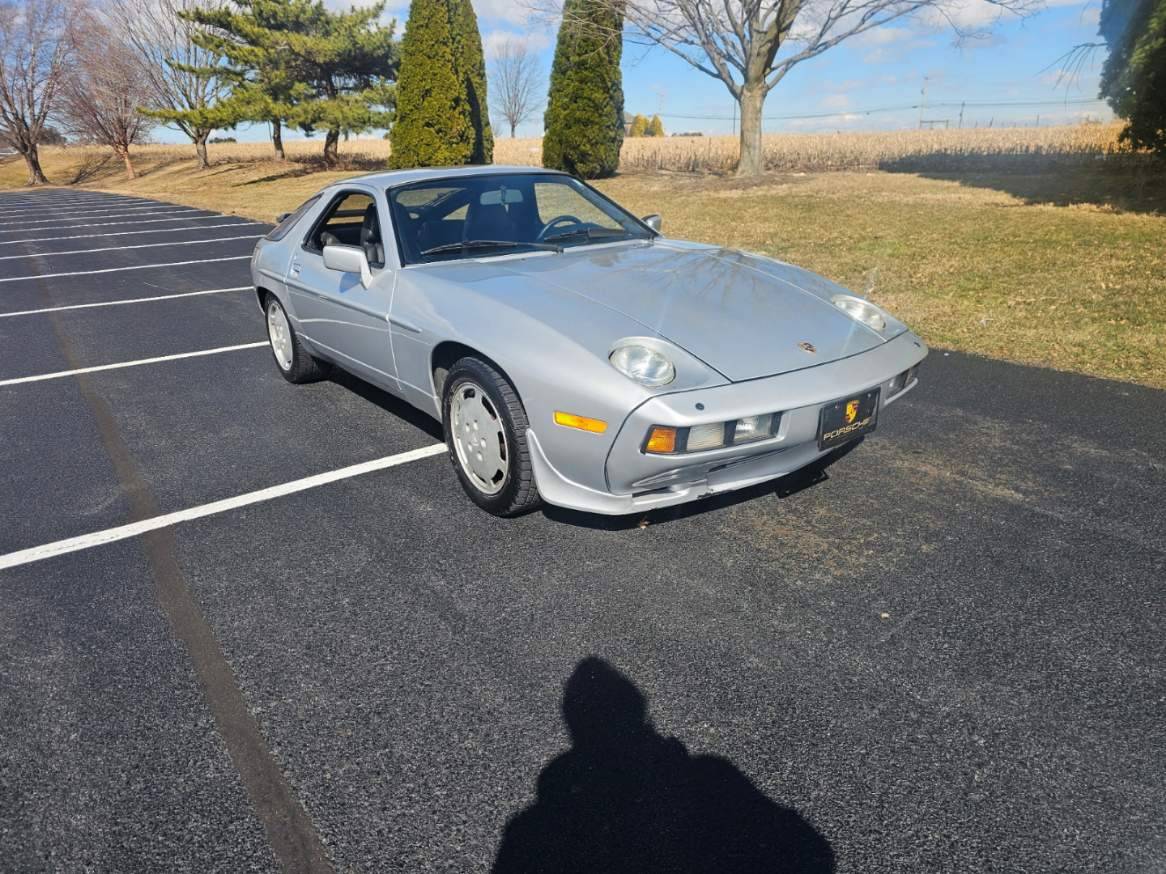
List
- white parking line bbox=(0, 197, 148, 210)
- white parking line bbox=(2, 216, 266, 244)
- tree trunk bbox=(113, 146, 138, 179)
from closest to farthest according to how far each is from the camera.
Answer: white parking line bbox=(2, 216, 266, 244) < white parking line bbox=(0, 197, 148, 210) < tree trunk bbox=(113, 146, 138, 179)

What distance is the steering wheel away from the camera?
4121mm

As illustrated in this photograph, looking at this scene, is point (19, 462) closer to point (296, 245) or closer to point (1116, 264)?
point (296, 245)

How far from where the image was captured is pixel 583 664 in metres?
2.41

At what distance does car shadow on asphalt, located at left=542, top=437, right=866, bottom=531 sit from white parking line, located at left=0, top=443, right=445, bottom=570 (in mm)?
1027

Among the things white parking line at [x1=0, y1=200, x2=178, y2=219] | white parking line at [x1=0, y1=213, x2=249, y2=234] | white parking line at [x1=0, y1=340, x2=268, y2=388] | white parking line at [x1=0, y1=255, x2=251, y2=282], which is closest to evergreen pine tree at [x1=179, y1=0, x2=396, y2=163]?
white parking line at [x1=0, y1=200, x2=178, y2=219]

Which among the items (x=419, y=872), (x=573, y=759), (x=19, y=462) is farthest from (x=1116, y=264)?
(x=19, y=462)

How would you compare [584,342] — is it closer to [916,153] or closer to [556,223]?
[556,223]

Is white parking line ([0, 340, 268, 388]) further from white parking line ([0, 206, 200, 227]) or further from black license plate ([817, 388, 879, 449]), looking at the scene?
white parking line ([0, 206, 200, 227])

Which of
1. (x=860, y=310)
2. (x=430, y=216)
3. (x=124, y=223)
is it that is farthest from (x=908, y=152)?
(x=430, y=216)

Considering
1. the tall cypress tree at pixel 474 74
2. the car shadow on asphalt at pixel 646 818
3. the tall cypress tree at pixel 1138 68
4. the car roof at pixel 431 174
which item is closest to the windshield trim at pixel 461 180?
the car roof at pixel 431 174

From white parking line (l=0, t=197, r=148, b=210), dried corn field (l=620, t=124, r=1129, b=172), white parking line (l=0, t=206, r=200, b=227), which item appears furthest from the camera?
white parking line (l=0, t=197, r=148, b=210)

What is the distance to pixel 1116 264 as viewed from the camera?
7879mm

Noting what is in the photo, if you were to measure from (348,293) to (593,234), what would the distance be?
53.0 inches

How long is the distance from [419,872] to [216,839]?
0.51 meters
